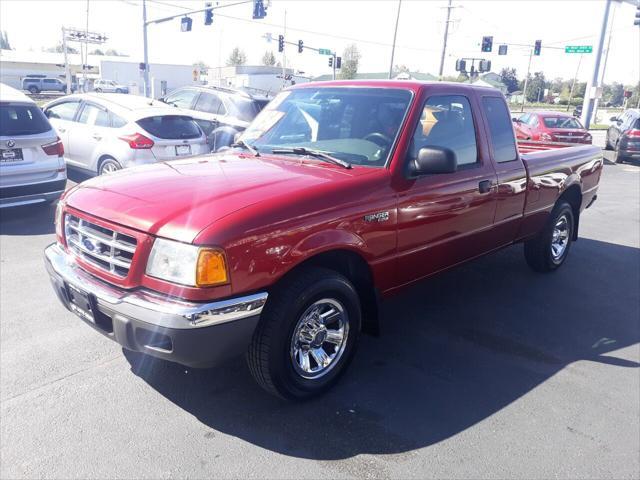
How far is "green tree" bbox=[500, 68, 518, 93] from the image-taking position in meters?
79.8

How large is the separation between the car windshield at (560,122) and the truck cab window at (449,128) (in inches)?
581

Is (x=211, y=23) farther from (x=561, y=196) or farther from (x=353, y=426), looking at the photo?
(x=353, y=426)

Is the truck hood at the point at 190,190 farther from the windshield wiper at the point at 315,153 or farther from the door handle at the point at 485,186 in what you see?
the door handle at the point at 485,186

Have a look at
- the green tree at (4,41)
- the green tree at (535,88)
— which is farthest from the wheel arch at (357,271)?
the green tree at (4,41)

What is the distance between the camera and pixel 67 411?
10.5 ft

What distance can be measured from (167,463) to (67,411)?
2.71 feet

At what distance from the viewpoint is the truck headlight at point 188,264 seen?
106 inches

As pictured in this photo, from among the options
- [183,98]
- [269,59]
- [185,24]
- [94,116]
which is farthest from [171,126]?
[269,59]

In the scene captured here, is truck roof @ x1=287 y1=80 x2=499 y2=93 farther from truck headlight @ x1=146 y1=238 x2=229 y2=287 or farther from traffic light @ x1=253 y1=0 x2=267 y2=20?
traffic light @ x1=253 y1=0 x2=267 y2=20

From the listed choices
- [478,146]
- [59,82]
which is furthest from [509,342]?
[59,82]

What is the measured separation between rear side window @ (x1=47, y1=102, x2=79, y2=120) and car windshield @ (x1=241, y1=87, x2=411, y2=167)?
6.14 m

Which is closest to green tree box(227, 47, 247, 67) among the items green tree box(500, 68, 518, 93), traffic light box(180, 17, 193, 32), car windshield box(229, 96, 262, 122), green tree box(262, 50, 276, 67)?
green tree box(262, 50, 276, 67)

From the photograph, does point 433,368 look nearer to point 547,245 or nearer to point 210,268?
point 210,268

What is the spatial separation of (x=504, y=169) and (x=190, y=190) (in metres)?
2.88
